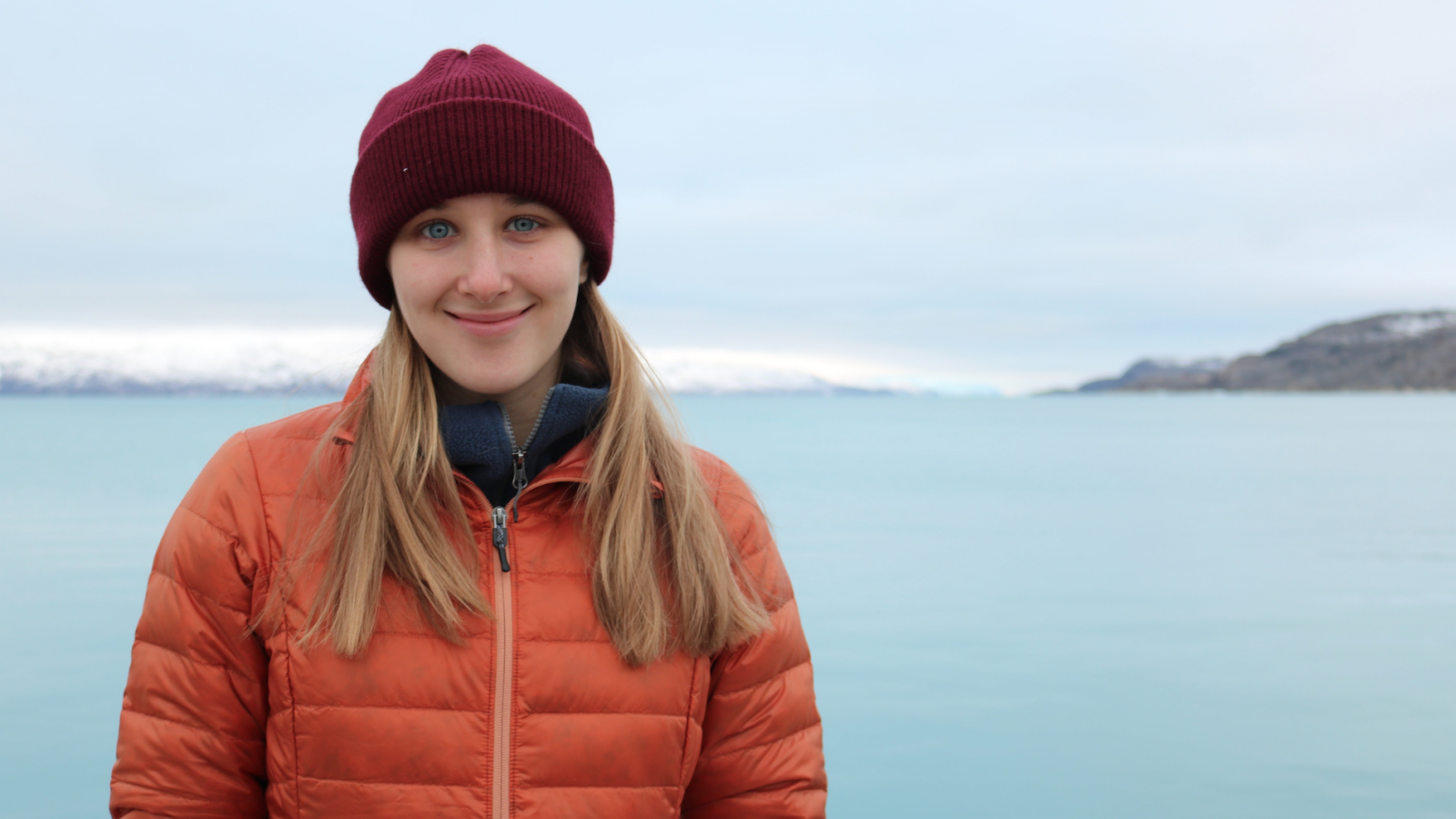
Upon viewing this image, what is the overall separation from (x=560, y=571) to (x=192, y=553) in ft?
1.91

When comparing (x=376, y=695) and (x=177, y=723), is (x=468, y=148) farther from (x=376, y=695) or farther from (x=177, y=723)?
(x=177, y=723)

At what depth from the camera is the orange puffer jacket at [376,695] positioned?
5.30ft

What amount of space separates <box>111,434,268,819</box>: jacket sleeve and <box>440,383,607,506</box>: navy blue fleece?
35 centimetres

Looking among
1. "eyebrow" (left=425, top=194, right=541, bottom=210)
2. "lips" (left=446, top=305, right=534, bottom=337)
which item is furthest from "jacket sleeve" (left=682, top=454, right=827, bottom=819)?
"eyebrow" (left=425, top=194, right=541, bottom=210)

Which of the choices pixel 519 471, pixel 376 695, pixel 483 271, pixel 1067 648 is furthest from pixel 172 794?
pixel 1067 648

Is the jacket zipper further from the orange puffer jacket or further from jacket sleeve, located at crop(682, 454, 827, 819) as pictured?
jacket sleeve, located at crop(682, 454, 827, 819)

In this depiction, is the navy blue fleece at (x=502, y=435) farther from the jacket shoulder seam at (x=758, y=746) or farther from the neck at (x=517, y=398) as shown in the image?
the jacket shoulder seam at (x=758, y=746)

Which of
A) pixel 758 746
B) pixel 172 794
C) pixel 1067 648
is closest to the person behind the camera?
pixel 172 794

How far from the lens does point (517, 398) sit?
6.32 feet

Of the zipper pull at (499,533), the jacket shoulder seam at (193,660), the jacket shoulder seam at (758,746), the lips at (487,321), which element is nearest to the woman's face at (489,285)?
the lips at (487,321)

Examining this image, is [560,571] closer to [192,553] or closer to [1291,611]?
[192,553]

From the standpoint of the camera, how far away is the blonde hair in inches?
65.6

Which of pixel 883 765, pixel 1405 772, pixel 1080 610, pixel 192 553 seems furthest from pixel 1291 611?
pixel 192 553

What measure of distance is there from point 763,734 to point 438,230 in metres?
1.08
